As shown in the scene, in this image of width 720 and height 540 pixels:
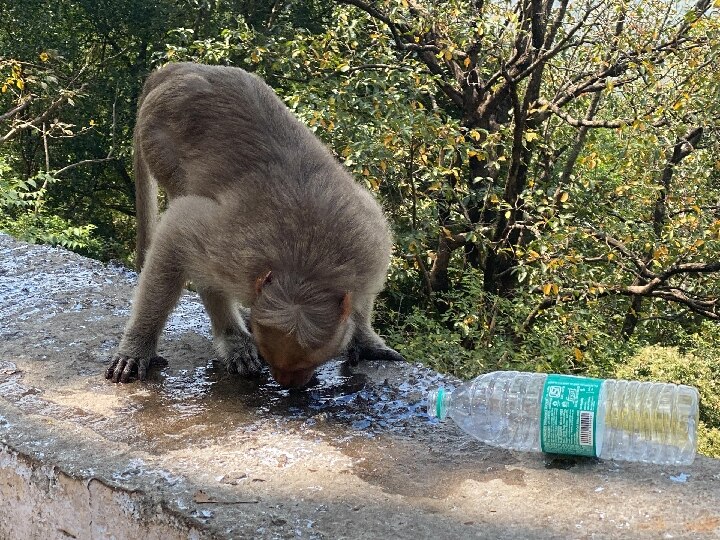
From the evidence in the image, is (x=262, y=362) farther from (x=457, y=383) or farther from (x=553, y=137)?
(x=553, y=137)

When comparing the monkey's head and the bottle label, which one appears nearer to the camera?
the bottle label

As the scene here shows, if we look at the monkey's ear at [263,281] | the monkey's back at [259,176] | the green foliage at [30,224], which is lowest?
the green foliage at [30,224]

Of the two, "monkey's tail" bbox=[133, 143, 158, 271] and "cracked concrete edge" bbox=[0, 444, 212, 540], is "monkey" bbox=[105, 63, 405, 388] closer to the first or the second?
"monkey's tail" bbox=[133, 143, 158, 271]

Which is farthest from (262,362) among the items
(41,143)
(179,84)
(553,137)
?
(41,143)

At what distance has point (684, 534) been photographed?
193 cm

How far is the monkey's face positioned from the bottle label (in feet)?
2.66

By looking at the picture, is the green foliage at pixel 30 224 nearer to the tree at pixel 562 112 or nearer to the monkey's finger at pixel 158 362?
the monkey's finger at pixel 158 362

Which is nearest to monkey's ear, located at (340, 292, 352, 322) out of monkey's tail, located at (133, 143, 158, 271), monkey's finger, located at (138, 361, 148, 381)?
monkey's finger, located at (138, 361, 148, 381)

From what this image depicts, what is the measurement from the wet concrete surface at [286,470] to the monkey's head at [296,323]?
0.63ft

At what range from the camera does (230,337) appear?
3.33m

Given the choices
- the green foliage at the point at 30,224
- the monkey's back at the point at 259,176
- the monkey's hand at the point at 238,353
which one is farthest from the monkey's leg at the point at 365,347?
the green foliage at the point at 30,224

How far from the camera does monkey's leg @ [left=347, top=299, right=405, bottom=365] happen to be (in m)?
3.31

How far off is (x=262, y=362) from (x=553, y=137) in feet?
27.1

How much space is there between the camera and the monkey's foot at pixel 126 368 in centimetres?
302
